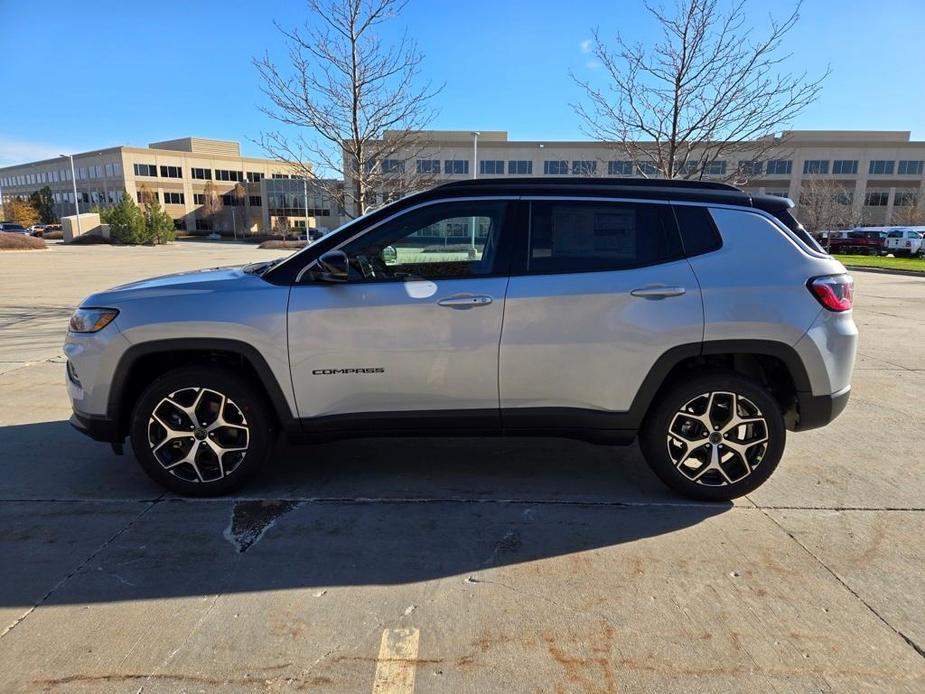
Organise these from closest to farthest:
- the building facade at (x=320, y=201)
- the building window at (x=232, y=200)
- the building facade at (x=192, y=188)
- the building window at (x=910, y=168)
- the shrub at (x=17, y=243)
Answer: the shrub at (x=17, y=243) < the building facade at (x=320, y=201) < the building window at (x=910, y=168) < the building facade at (x=192, y=188) < the building window at (x=232, y=200)

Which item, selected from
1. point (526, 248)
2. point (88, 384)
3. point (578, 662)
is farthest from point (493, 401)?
point (88, 384)

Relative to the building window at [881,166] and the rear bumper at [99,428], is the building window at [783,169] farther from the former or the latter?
the rear bumper at [99,428]

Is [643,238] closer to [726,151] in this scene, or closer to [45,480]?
[45,480]

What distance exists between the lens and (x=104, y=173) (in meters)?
91.8

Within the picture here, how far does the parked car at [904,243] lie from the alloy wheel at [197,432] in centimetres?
4454

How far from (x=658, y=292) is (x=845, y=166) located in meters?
88.3

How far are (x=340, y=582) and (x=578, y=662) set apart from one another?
1.17m

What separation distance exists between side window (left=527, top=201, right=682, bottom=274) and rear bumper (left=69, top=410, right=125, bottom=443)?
2704mm

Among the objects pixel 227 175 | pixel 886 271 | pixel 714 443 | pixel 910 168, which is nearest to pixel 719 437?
pixel 714 443

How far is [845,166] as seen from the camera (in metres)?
74.2

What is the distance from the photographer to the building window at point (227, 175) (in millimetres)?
100875

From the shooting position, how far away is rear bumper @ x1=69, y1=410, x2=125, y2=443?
11.6 ft

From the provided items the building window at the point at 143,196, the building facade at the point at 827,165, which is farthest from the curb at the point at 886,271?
the building window at the point at 143,196

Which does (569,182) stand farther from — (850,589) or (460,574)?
(850,589)
